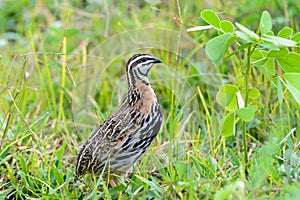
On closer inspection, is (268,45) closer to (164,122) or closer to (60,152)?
(164,122)

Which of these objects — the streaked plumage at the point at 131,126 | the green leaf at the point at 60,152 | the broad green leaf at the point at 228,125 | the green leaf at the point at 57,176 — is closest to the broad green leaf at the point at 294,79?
the broad green leaf at the point at 228,125

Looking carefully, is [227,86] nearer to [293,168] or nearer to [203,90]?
[293,168]

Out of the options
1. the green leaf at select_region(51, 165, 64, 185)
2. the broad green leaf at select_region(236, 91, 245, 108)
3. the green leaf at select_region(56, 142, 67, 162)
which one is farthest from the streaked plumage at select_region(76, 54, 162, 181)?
the green leaf at select_region(56, 142, 67, 162)

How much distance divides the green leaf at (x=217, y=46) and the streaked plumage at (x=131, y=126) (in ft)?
1.13

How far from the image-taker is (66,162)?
4.17m

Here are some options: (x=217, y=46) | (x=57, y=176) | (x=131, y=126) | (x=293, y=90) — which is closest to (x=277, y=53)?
(x=293, y=90)

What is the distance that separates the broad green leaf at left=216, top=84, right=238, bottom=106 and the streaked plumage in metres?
0.32

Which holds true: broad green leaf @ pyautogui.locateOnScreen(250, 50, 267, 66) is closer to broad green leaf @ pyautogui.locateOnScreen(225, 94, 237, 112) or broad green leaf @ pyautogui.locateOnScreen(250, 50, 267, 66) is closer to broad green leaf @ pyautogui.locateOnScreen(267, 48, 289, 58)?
broad green leaf @ pyautogui.locateOnScreen(267, 48, 289, 58)

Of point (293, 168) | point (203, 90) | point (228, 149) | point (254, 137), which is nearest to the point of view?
point (293, 168)

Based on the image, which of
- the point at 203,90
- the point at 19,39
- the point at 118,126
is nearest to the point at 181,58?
the point at 203,90

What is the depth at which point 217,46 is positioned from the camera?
3342mm

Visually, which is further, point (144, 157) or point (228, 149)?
point (228, 149)

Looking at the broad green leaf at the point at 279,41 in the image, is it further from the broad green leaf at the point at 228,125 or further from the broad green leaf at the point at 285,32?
the broad green leaf at the point at 228,125

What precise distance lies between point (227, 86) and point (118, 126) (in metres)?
0.59
